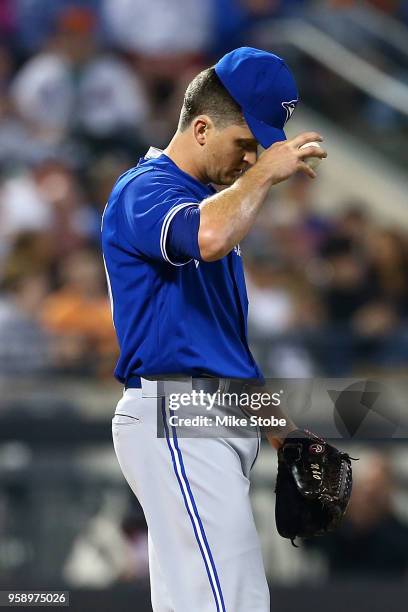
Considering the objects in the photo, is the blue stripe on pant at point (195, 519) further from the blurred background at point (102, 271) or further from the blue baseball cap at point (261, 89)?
the blurred background at point (102, 271)

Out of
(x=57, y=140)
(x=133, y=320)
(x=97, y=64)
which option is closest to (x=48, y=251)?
(x=57, y=140)

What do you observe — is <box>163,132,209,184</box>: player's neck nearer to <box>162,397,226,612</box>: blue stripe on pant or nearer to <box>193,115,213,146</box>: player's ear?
<box>193,115,213,146</box>: player's ear

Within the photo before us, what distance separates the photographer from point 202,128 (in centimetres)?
284

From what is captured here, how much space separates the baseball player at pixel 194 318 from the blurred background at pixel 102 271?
6.47ft

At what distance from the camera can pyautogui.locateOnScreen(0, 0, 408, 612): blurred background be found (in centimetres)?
528

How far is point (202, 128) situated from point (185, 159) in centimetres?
9

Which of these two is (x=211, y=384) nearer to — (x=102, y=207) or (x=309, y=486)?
(x=309, y=486)

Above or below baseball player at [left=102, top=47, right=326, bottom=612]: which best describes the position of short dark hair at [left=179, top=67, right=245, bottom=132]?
above

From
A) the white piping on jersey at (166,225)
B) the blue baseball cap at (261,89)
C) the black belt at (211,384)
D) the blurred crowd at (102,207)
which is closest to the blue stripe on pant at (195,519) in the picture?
the black belt at (211,384)

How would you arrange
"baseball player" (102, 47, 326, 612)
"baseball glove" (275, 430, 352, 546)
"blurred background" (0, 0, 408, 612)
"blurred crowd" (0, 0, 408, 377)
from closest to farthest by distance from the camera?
"baseball player" (102, 47, 326, 612) < "baseball glove" (275, 430, 352, 546) < "blurred background" (0, 0, 408, 612) < "blurred crowd" (0, 0, 408, 377)

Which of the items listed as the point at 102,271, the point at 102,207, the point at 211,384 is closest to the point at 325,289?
the point at 102,271

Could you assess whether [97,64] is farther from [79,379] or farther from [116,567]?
[116,567]

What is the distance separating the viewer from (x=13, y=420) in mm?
5379

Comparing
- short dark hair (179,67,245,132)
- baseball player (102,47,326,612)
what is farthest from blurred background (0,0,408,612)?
short dark hair (179,67,245,132)
